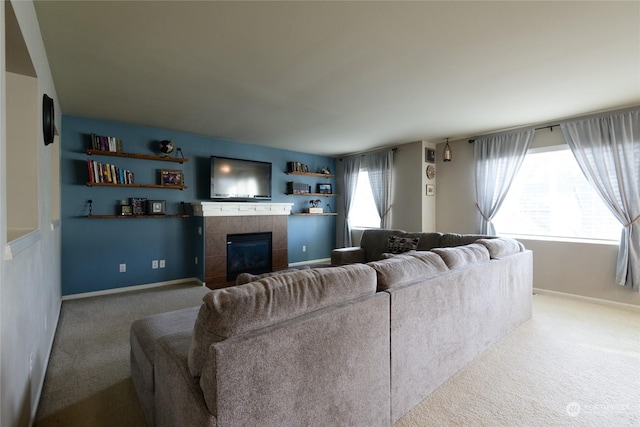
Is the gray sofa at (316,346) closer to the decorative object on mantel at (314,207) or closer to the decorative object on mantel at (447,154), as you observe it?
the decorative object on mantel at (447,154)

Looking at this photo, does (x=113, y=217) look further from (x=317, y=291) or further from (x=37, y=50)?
(x=317, y=291)

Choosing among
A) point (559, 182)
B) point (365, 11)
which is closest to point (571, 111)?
point (559, 182)

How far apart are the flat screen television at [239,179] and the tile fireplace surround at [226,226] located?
1.05 ft

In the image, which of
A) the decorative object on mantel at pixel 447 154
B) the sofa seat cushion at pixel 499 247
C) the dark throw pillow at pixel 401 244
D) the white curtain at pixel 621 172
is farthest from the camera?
the decorative object on mantel at pixel 447 154

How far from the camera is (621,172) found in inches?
134

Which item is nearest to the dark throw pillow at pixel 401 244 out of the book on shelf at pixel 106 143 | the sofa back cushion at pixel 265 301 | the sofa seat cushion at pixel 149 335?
the sofa back cushion at pixel 265 301

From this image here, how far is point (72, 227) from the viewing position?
149 inches

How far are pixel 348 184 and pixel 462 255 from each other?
4351 mm

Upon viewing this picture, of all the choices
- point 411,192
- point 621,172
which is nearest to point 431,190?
point 411,192

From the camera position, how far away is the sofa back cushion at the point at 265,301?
3.44 ft

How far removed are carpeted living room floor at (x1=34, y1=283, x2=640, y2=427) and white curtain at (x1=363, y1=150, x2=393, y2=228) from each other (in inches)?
118

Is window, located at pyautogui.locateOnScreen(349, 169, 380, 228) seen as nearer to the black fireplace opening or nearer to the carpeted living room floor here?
the black fireplace opening

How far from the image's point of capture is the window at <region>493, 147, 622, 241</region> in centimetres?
371

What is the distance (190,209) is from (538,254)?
520 cm
